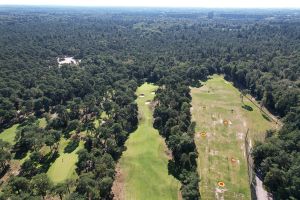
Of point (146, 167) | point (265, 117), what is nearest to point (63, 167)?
point (146, 167)

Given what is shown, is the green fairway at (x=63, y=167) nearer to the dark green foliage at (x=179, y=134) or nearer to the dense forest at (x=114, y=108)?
the dense forest at (x=114, y=108)

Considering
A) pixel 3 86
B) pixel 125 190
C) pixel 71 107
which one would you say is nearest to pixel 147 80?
pixel 71 107

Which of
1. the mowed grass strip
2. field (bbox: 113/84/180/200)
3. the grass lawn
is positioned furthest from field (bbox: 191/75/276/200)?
the grass lawn

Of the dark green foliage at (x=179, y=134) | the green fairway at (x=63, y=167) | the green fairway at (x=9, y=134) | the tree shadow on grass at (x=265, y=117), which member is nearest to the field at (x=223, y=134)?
the tree shadow on grass at (x=265, y=117)

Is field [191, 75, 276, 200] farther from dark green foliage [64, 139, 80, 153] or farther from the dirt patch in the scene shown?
dark green foliage [64, 139, 80, 153]

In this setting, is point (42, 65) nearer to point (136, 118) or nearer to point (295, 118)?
point (136, 118)

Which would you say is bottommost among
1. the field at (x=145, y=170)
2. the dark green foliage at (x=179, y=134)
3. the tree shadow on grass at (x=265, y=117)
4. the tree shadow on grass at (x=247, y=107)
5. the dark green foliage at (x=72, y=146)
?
the tree shadow on grass at (x=247, y=107)
